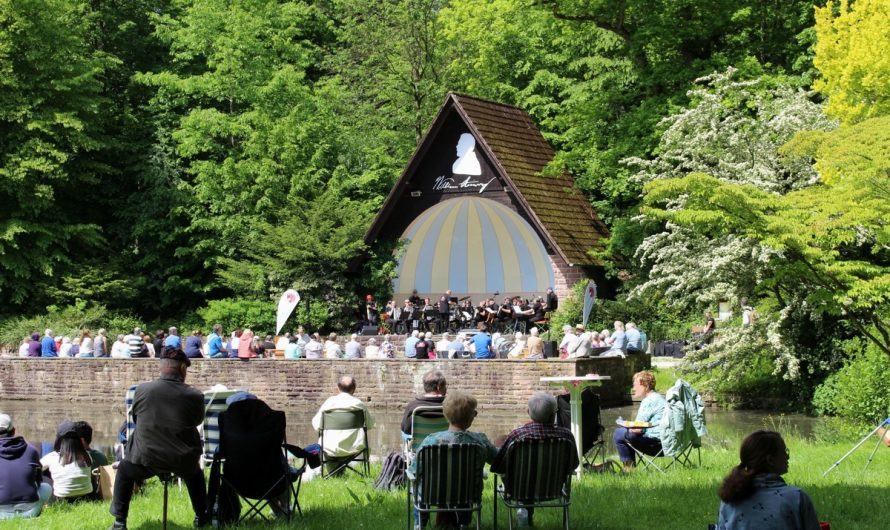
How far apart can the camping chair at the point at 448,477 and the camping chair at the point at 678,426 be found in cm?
415

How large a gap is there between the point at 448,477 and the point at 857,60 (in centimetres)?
1593

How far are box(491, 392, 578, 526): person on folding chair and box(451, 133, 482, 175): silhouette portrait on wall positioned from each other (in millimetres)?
30717

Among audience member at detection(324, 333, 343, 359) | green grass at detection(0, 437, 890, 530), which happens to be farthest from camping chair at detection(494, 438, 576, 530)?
audience member at detection(324, 333, 343, 359)

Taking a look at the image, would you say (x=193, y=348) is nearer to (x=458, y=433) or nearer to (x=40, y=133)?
(x=40, y=133)

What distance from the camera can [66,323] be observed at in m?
39.5

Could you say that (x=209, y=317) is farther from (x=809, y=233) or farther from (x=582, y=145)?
(x=809, y=233)

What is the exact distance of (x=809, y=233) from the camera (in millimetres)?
18531

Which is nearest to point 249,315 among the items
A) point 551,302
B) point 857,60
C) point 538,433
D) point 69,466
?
point 551,302

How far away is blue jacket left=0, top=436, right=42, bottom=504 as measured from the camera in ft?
32.7

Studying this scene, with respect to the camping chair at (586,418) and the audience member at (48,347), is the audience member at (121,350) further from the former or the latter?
the camping chair at (586,418)

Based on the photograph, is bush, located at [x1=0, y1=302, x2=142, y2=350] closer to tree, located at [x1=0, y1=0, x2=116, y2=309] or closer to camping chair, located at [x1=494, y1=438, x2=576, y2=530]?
tree, located at [x1=0, y1=0, x2=116, y2=309]

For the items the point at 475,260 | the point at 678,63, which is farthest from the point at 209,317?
the point at 678,63

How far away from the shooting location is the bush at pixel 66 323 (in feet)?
128

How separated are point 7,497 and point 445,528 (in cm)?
376
